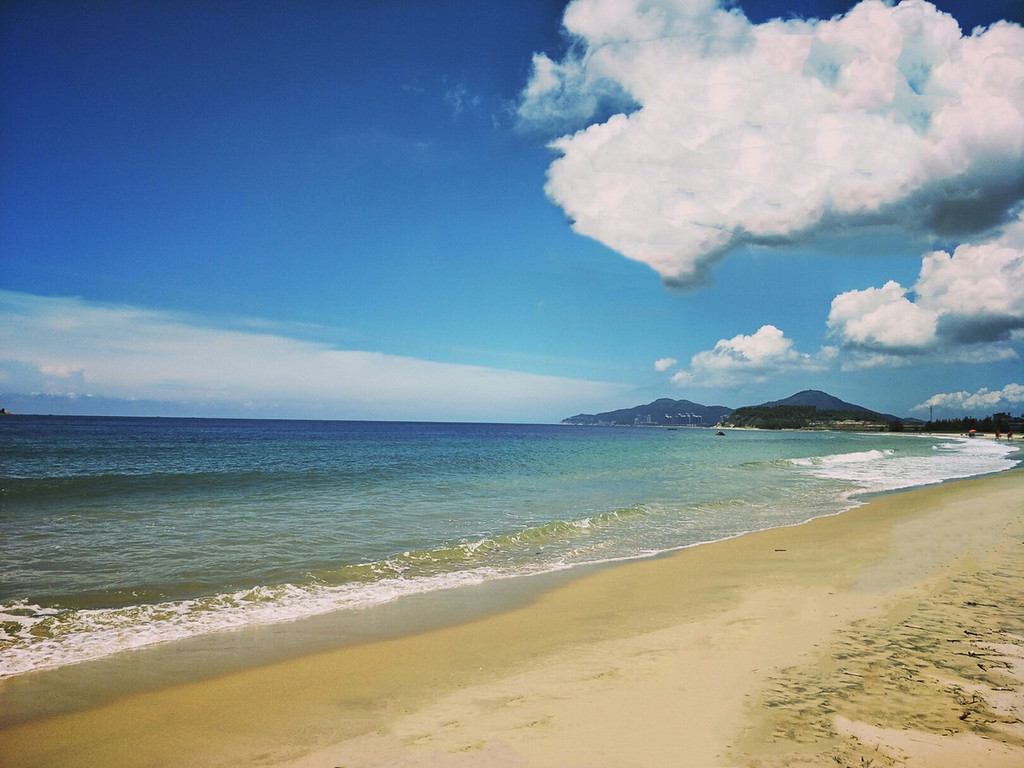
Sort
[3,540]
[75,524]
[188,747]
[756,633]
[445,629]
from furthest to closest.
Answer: [75,524], [3,540], [445,629], [756,633], [188,747]

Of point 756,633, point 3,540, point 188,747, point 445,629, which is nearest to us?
point 188,747

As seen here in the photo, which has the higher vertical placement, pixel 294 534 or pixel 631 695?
pixel 631 695

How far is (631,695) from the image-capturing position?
16.1ft

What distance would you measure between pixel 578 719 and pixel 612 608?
11.5 feet

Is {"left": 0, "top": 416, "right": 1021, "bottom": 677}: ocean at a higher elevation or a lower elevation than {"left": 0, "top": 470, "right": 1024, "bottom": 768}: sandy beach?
lower

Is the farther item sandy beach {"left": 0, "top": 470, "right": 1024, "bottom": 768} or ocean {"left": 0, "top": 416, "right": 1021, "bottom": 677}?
ocean {"left": 0, "top": 416, "right": 1021, "bottom": 677}

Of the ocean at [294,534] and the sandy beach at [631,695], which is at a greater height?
the sandy beach at [631,695]

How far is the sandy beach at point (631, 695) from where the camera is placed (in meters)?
4.01

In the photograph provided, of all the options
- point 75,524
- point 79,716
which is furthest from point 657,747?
point 75,524

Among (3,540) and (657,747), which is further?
(3,540)

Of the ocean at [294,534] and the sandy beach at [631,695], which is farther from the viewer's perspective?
the ocean at [294,534]

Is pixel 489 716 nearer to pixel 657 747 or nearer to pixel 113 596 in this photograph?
pixel 657 747

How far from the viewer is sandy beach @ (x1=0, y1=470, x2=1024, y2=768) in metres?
4.01

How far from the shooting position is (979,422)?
14450 centimetres
